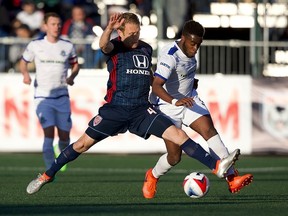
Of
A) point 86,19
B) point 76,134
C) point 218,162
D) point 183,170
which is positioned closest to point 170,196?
point 218,162

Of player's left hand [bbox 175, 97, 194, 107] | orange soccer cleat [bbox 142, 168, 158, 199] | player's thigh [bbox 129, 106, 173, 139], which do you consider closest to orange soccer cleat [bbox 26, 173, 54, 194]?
orange soccer cleat [bbox 142, 168, 158, 199]

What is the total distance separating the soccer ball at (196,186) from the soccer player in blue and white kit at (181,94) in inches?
15.3

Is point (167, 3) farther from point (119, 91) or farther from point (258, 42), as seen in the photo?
point (119, 91)

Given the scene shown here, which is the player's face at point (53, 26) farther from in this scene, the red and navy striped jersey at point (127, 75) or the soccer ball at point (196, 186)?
the soccer ball at point (196, 186)

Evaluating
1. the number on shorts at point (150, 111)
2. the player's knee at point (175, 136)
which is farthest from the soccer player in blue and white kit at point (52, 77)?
the player's knee at point (175, 136)

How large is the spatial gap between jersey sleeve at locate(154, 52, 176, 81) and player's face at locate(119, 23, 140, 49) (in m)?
0.37

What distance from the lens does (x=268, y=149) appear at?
2109 cm

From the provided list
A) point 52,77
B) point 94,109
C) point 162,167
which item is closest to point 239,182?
point 162,167

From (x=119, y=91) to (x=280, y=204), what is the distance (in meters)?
2.33

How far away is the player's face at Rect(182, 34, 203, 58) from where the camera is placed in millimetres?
12039

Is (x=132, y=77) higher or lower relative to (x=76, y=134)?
higher

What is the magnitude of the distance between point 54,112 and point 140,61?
4121mm

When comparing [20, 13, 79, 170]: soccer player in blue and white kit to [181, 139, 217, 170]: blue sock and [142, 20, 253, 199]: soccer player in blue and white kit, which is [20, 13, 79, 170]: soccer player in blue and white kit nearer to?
[142, 20, 253, 199]: soccer player in blue and white kit

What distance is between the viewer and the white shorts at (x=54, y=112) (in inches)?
624
